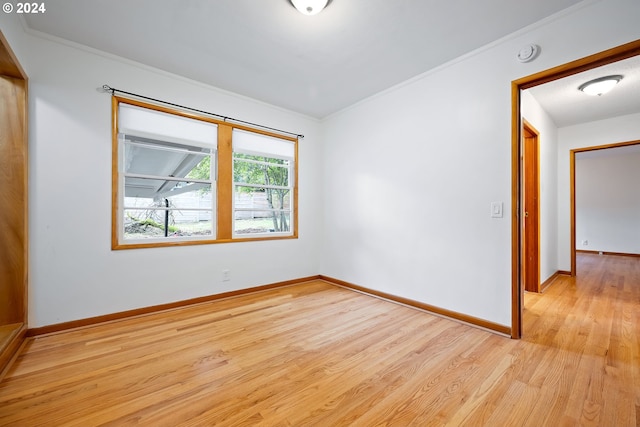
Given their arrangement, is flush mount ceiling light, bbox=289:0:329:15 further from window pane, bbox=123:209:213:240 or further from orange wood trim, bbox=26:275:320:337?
orange wood trim, bbox=26:275:320:337

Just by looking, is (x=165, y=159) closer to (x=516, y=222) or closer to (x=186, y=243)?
(x=186, y=243)

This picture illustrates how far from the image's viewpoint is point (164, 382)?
1667mm

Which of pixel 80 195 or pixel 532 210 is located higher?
pixel 80 195

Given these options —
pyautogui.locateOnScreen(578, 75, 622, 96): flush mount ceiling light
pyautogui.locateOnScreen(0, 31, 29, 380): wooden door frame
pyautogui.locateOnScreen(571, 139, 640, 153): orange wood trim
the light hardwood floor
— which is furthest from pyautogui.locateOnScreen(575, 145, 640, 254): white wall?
pyautogui.locateOnScreen(0, 31, 29, 380): wooden door frame

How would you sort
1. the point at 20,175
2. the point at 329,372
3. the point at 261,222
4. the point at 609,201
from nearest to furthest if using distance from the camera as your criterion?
the point at 329,372, the point at 20,175, the point at 261,222, the point at 609,201

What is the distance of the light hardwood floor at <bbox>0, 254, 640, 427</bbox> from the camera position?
140 centimetres

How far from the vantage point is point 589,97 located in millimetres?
3383

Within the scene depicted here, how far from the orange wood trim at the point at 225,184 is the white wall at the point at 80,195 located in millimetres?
386

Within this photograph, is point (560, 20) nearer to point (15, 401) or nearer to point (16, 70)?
point (16, 70)

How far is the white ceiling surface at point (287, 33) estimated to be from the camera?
1984 mm

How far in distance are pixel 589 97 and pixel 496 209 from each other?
259 centimetres

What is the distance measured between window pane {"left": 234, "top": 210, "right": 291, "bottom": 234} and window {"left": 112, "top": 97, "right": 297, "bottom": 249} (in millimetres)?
14

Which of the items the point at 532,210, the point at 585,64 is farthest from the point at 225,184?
the point at 532,210

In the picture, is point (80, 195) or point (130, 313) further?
point (130, 313)
